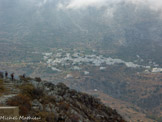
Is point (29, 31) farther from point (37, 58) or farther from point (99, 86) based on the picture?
point (99, 86)

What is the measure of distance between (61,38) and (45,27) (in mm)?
23973

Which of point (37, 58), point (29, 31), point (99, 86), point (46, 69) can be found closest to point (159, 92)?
point (99, 86)

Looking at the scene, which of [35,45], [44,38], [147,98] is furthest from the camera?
[44,38]

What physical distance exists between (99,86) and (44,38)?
79.2 meters

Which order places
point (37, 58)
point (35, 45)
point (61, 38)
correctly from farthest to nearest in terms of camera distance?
point (61, 38)
point (35, 45)
point (37, 58)

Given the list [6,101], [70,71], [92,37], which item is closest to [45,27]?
[92,37]

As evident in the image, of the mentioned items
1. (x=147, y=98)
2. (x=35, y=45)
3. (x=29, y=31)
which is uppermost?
(x=29, y=31)

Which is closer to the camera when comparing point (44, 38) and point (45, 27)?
point (44, 38)

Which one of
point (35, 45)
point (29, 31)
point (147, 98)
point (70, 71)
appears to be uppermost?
point (29, 31)

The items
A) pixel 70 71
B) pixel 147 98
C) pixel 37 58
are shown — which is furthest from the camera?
pixel 37 58

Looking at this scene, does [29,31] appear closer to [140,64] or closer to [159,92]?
[140,64]

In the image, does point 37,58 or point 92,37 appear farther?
point 92,37

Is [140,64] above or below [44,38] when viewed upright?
below

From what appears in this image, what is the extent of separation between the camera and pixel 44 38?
164 meters
